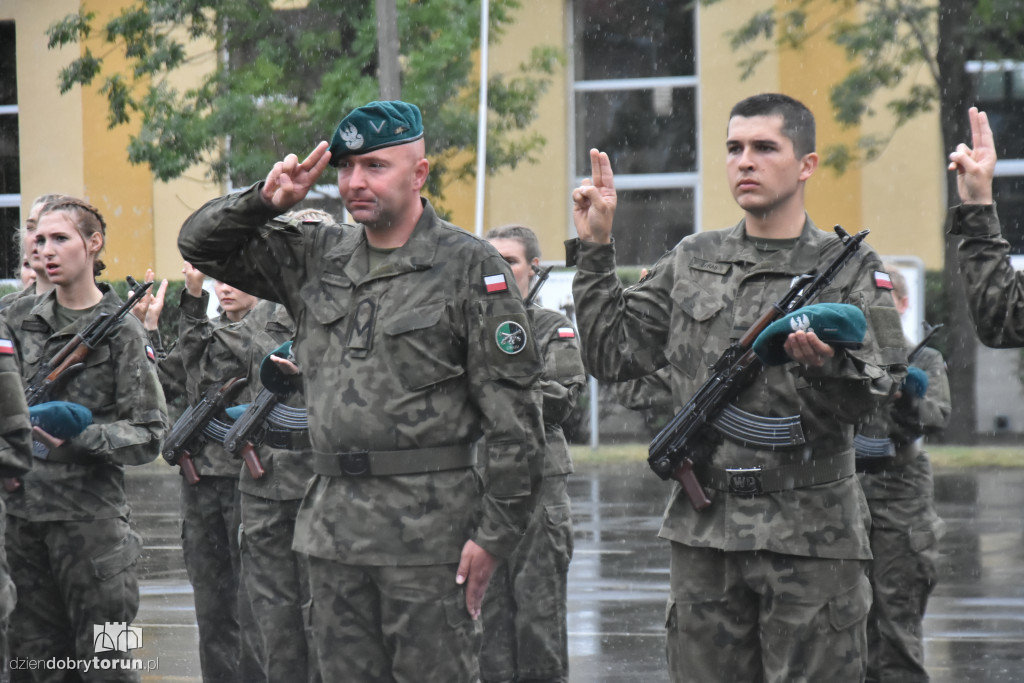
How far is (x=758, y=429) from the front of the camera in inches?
172

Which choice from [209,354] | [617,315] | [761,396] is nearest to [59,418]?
[209,354]

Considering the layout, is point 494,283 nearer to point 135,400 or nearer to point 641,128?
point 135,400

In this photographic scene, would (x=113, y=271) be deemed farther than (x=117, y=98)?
Yes

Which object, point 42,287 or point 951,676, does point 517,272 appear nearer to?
point 42,287

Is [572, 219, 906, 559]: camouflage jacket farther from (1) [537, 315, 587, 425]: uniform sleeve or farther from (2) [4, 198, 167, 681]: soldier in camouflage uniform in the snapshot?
(2) [4, 198, 167, 681]: soldier in camouflage uniform

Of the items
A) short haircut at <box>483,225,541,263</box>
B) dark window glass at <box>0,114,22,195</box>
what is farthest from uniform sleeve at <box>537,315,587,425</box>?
dark window glass at <box>0,114,22,195</box>

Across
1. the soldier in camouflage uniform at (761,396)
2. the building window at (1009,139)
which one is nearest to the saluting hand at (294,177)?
the soldier in camouflage uniform at (761,396)

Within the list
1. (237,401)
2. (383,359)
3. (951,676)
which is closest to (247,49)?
(237,401)

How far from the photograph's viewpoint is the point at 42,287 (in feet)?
21.7

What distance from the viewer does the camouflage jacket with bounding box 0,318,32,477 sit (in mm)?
4375

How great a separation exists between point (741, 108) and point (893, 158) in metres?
15.3

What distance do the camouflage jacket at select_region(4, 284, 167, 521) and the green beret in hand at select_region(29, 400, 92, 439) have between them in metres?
0.22

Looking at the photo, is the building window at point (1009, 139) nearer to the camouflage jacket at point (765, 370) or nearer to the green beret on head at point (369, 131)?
the camouflage jacket at point (765, 370)

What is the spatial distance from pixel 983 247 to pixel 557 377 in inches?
109
